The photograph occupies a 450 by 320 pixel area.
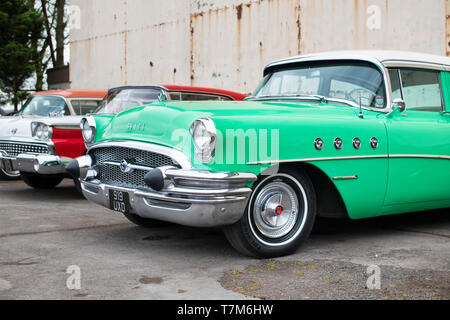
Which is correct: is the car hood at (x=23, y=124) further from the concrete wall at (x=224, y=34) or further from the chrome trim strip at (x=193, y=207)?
the concrete wall at (x=224, y=34)

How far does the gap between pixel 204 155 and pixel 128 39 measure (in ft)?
37.5

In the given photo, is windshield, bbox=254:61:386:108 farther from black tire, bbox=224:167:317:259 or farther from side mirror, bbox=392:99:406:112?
black tire, bbox=224:167:317:259

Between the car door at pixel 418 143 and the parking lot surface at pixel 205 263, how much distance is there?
1.35ft

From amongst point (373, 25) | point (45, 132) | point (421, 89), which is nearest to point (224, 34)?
point (373, 25)

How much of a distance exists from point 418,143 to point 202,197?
214 cm

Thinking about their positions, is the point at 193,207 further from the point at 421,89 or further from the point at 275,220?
the point at 421,89

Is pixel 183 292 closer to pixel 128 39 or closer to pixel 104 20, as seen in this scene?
pixel 128 39

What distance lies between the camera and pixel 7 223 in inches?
223

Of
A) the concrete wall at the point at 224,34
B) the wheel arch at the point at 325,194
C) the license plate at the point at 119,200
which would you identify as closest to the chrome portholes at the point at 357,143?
the wheel arch at the point at 325,194

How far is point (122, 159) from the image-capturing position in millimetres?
4586

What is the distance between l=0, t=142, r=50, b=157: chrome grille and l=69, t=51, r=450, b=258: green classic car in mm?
2382

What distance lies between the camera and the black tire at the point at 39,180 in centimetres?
849

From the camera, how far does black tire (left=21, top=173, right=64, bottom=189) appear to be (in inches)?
334

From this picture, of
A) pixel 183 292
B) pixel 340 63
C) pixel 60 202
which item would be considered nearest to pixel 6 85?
pixel 60 202
